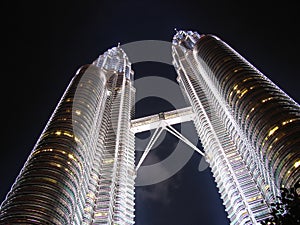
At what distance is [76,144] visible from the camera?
149 feet

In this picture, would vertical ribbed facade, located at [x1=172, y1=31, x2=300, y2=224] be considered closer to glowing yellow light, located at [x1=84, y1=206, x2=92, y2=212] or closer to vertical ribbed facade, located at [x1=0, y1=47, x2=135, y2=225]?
vertical ribbed facade, located at [x1=0, y1=47, x2=135, y2=225]

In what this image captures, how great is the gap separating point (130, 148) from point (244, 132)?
2031 centimetres

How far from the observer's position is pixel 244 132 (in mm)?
44375

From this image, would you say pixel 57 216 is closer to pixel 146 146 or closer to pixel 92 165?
pixel 92 165

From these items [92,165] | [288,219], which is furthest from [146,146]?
[288,219]

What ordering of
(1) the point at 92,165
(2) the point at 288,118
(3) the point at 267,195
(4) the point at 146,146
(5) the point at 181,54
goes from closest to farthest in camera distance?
(2) the point at 288,118
(3) the point at 267,195
(1) the point at 92,165
(4) the point at 146,146
(5) the point at 181,54

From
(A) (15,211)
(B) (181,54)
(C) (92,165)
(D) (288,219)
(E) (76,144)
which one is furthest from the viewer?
(B) (181,54)

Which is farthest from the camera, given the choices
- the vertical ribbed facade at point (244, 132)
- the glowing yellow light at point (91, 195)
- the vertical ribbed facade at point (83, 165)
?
the glowing yellow light at point (91, 195)

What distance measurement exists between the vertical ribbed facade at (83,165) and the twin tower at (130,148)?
12 cm

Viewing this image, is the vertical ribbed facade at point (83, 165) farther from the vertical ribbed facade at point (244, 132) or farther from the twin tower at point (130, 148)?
the vertical ribbed facade at point (244, 132)

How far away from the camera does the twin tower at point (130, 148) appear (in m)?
37.5

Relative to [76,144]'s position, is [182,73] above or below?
above

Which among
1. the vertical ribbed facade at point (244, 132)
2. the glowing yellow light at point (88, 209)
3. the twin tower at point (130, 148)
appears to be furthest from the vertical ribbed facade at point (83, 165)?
the vertical ribbed facade at point (244, 132)

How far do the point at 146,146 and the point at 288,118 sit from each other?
36523mm
